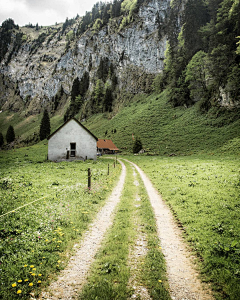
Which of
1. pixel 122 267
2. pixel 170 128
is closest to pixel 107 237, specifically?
pixel 122 267

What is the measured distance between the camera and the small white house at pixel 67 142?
3250cm

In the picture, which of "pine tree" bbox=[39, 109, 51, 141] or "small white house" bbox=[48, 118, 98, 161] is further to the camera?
"pine tree" bbox=[39, 109, 51, 141]

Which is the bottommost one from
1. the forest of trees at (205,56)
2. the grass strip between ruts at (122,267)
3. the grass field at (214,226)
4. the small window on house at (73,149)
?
the grass strip between ruts at (122,267)

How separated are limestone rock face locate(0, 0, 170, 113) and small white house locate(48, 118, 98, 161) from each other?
7058 cm

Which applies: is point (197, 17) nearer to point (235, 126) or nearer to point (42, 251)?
point (235, 126)

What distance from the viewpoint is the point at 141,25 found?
103 metres

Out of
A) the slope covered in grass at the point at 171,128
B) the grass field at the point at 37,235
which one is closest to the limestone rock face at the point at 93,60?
the slope covered in grass at the point at 171,128

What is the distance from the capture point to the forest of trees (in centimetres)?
4906

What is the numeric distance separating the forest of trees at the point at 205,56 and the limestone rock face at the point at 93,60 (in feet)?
59.5

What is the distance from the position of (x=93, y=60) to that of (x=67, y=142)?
11758cm

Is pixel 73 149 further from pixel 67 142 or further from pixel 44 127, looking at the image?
pixel 44 127

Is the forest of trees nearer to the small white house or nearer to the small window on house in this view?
→ the small white house

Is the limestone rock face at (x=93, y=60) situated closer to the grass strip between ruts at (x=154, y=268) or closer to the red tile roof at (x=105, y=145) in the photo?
the red tile roof at (x=105, y=145)

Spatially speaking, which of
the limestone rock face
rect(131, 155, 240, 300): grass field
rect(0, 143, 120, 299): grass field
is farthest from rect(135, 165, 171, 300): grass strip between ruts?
the limestone rock face
